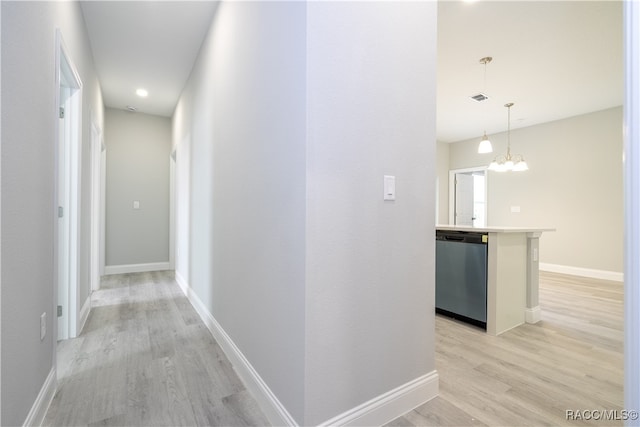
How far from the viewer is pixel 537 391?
1728 millimetres

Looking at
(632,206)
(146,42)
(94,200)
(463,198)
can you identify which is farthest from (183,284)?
(463,198)

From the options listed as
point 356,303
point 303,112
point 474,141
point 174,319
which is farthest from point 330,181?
point 474,141

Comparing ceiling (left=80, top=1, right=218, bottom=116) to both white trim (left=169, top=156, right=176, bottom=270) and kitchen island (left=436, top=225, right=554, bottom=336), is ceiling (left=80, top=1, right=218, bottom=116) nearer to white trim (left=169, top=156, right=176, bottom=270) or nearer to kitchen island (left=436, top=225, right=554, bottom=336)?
white trim (left=169, top=156, right=176, bottom=270)

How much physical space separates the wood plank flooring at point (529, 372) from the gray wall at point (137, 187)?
4.73 meters

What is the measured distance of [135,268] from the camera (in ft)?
16.6

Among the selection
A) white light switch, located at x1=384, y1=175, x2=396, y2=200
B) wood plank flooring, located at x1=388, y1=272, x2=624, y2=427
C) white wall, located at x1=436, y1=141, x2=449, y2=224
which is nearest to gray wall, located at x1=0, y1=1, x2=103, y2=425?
white light switch, located at x1=384, y1=175, x2=396, y2=200

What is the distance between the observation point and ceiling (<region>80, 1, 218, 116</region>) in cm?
259

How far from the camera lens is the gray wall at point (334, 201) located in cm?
123

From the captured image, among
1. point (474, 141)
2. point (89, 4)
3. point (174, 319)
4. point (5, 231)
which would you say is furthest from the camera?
point (474, 141)

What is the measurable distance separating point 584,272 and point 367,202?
19.1ft

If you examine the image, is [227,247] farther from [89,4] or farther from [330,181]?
[89,4]

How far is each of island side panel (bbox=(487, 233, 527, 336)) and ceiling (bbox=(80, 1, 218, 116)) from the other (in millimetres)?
3229

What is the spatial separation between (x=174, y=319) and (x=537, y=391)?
9.53ft

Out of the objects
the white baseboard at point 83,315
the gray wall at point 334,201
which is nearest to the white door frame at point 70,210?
the white baseboard at point 83,315
